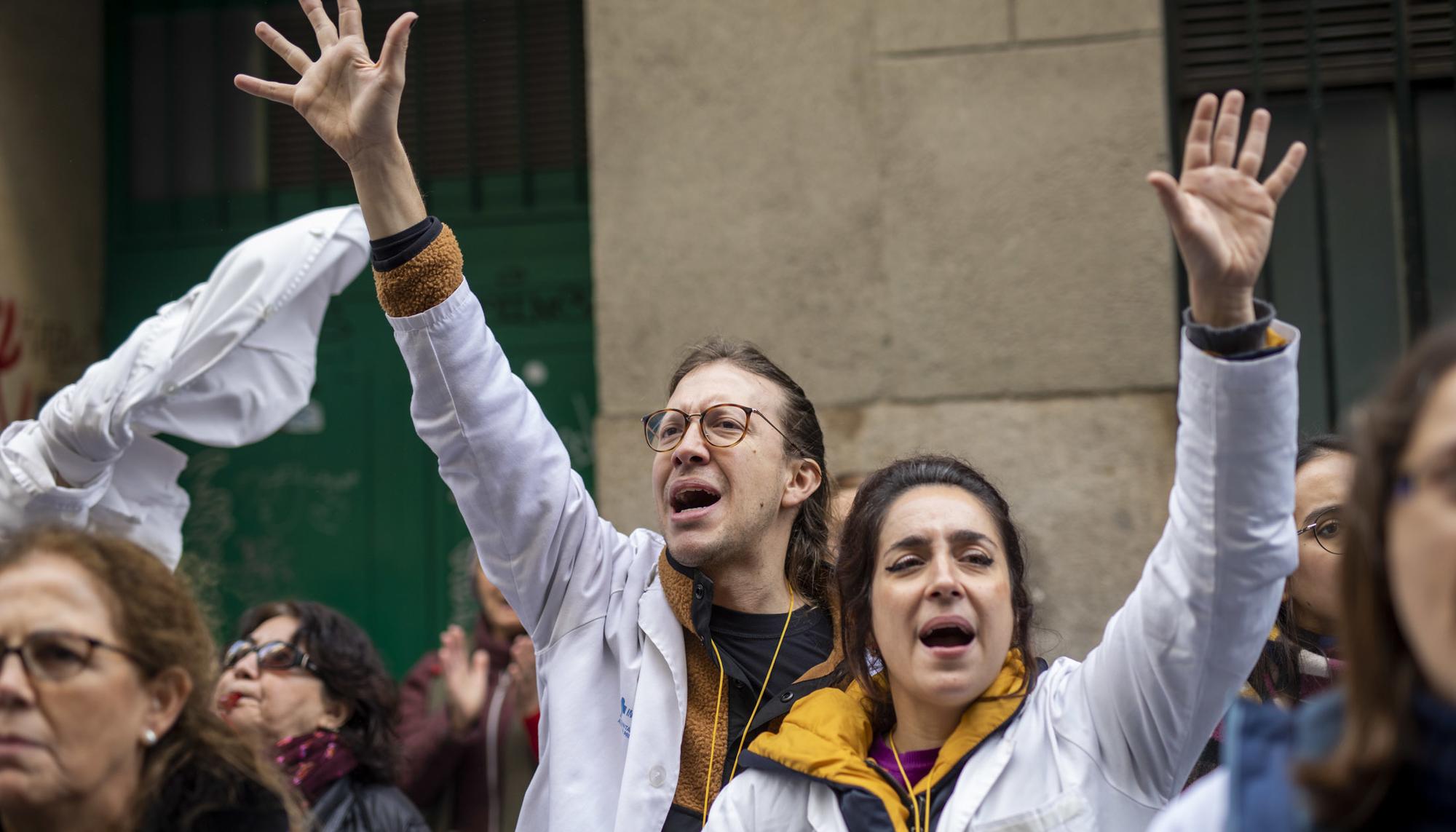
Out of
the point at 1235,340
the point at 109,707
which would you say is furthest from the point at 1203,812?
the point at 109,707

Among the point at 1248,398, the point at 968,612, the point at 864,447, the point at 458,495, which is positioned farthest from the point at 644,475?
the point at 1248,398

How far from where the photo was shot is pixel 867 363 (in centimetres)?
570

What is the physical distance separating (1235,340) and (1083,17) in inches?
149

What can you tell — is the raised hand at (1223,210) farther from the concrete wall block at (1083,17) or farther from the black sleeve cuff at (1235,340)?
the concrete wall block at (1083,17)

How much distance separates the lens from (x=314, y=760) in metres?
3.85

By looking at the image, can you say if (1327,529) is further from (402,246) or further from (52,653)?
(52,653)

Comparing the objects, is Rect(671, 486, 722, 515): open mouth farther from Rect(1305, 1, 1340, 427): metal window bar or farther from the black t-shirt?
Rect(1305, 1, 1340, 427): metal window bar

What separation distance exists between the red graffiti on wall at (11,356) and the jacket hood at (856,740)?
4.76 metres

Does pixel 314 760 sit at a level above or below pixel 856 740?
below

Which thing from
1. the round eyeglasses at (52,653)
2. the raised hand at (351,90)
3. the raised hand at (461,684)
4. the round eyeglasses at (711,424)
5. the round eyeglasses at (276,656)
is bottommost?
the raised hand at (461,684)

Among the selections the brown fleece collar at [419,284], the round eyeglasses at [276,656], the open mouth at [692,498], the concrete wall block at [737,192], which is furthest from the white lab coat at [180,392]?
the concrete wall block at [737,192]

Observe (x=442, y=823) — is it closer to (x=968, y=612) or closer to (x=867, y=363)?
(x=867, y=363)

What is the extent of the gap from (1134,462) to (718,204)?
187cm

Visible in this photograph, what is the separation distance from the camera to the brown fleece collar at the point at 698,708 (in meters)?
3.03
